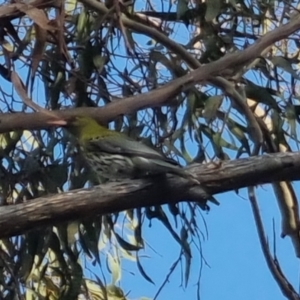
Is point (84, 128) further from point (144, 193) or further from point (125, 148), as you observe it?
point (144, 193)

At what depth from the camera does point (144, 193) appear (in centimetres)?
180

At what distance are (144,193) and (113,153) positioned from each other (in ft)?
1.26

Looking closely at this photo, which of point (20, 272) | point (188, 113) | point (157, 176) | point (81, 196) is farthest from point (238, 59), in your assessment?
point (20, 272)

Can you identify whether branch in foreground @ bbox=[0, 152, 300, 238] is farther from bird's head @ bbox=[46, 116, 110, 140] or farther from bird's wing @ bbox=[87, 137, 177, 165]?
bird's head @ bbox=[46, 116, 110, 140]

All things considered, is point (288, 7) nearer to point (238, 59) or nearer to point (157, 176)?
point (238, 59)

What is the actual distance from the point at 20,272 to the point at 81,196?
0.90 meters

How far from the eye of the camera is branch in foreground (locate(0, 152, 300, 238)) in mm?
1723

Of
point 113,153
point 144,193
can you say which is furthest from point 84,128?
point 144,193

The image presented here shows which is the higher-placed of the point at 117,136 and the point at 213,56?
the point at 213,56

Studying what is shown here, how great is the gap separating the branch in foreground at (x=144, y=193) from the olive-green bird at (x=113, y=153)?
0.07 meters

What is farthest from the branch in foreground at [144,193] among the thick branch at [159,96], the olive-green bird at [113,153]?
the thick branch at [159,96]

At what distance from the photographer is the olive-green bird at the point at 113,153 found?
6.42 ft

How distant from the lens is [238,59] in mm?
2201

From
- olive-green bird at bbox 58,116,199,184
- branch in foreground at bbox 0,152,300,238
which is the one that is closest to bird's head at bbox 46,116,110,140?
olive-green bird at bbox 58,116,199,184
